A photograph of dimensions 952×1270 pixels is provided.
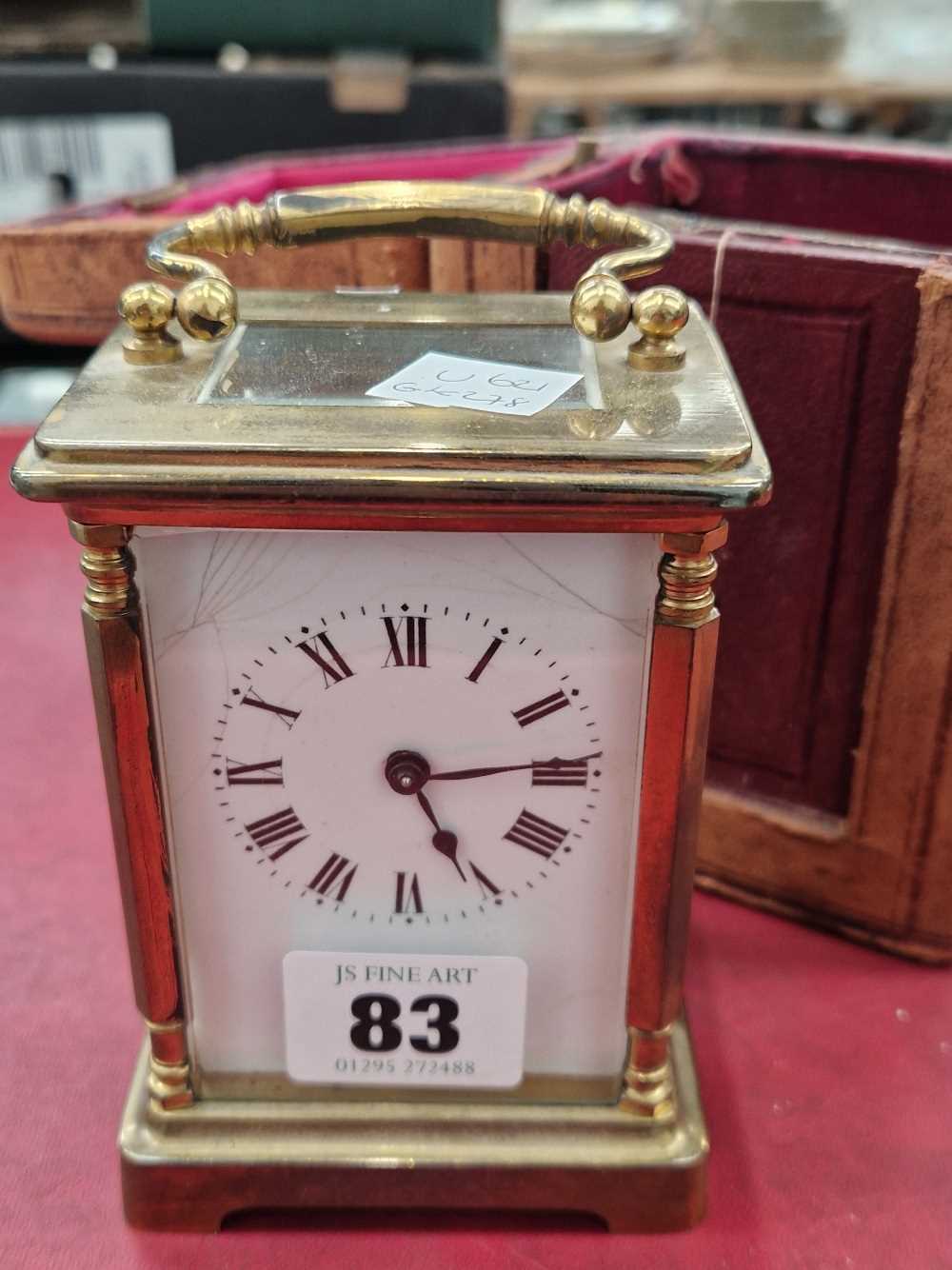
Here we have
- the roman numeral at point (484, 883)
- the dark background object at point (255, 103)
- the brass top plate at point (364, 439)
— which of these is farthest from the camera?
the dark background object at point (255, 103)

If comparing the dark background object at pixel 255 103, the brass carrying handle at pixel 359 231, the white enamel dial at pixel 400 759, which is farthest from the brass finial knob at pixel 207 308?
the dark background object at pixel 255 103

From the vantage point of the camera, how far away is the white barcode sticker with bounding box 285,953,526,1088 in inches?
24.1

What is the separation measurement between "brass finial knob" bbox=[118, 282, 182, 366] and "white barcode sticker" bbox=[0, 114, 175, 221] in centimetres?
95

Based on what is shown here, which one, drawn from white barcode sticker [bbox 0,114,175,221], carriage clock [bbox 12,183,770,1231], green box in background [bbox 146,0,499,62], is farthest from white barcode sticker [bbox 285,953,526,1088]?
green box in background [bbox 146,0,499,62]

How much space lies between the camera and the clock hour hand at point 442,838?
58 centimetres

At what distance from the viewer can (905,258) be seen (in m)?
0.67

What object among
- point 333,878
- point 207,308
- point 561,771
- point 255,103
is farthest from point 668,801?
point 255,103

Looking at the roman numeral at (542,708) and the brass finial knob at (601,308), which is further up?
the brass finial knob at (601,308)

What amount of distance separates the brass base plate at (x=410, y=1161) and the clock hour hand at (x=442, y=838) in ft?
0.46

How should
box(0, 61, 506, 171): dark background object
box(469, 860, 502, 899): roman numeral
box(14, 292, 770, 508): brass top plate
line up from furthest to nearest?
box(0, 61, 506, 171): dark background object < box(469, 860, 502, 899): roman numeral < box(14, 292, 770, 508): brass top plate

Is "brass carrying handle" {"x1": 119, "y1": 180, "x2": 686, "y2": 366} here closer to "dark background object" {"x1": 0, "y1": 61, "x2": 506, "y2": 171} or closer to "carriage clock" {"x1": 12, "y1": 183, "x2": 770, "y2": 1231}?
"carriage clock" {"x1": 12, "y1": 183, "x2": 770, "y2": 1231}

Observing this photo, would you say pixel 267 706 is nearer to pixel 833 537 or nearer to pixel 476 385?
pixel 476 385

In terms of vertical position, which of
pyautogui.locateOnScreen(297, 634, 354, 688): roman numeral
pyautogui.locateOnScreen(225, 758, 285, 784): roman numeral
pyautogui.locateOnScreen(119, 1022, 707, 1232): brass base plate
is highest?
pyautogui.locateOnScreen(297, 634, 354, 688): roman numeral

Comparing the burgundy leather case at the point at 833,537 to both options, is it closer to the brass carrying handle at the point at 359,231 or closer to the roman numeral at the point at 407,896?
the brass carrying handle at the point at 359,231
